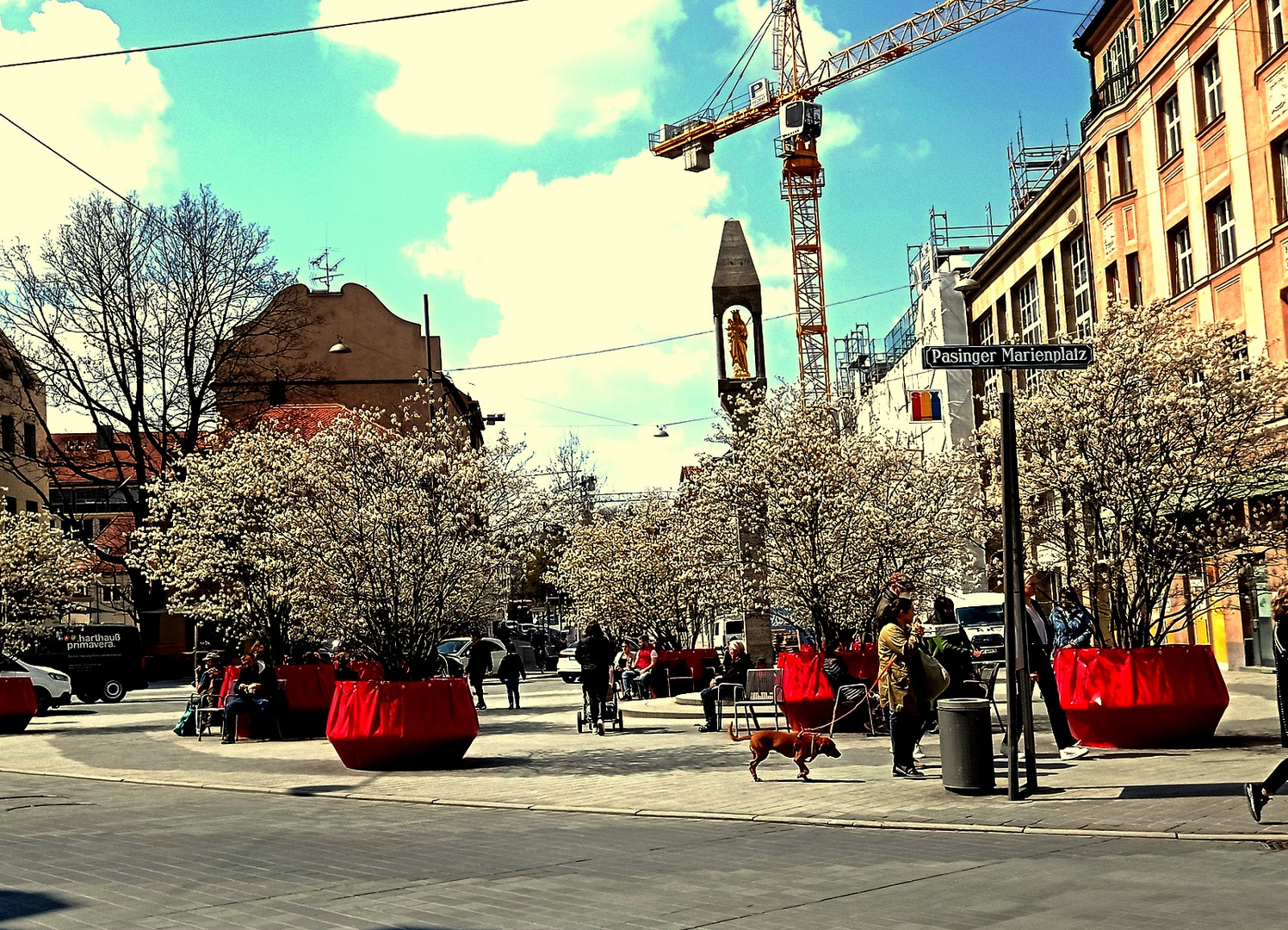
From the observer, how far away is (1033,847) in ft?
30.3

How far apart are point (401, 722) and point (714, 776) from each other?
11.9 feet

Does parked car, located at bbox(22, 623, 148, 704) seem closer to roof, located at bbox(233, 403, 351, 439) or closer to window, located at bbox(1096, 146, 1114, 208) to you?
roof, located at bbox(233, 403, 351, 439)

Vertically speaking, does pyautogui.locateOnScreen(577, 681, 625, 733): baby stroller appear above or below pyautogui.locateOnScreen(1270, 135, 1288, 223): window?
below

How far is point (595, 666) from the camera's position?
2183 cm

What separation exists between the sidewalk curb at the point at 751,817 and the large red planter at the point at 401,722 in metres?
1.27

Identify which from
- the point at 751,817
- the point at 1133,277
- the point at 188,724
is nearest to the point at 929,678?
the point at 751,817

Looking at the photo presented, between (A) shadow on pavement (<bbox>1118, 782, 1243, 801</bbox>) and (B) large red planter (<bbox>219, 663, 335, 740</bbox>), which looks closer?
(A) shadow on pavement (<bbox>1118, 782, 1243, 801</bbox>)

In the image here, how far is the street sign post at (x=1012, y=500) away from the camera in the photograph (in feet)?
37.4

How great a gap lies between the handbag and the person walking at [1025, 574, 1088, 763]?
1540 millimetres

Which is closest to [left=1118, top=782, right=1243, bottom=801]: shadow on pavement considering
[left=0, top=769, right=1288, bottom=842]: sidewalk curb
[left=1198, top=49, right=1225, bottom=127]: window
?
[left=0, top=769, right=1288, bottom=842]: sidewalk curb

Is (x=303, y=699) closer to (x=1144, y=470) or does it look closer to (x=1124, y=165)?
(x=1144, y=470)

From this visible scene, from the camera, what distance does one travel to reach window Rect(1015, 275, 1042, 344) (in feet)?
164

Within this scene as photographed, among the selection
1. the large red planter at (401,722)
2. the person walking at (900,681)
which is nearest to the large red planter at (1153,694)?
the person walking at (900,681)

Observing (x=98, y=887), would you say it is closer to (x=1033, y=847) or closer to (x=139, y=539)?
(x=1033, y=847)
